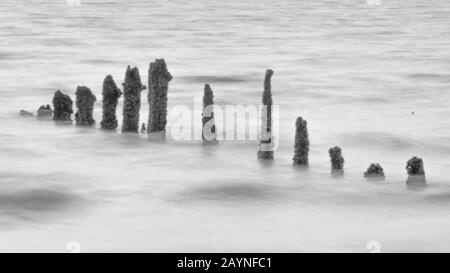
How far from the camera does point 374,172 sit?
37.9 meters

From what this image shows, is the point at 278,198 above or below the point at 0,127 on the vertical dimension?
below

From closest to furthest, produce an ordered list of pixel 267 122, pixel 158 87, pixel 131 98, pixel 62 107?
pixel 267 122
pixel 158 87
pixel 131 98
pixel 62 107

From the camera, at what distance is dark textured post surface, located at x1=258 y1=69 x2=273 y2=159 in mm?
34500

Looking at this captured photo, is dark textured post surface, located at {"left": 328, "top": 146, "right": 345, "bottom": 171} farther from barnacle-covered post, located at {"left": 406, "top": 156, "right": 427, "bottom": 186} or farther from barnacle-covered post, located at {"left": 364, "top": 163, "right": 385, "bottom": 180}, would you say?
barnacle-covered post, located at {"left": 406, "top": 156, "right": 427, "bottom": 186}

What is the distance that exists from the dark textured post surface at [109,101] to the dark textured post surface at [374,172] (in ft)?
30.7

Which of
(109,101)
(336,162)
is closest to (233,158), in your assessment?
(336,162)

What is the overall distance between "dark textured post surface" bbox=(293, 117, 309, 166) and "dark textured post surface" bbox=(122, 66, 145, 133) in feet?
19.9

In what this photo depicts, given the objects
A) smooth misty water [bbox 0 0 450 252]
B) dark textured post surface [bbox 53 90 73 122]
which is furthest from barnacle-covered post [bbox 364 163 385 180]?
dark textured post surface [bbox 53 90 73 122]

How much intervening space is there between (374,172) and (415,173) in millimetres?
1776

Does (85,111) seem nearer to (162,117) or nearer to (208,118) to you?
(162,117)

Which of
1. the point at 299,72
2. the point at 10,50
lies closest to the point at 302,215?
the point at 299,72

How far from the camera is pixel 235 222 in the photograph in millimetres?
33562
